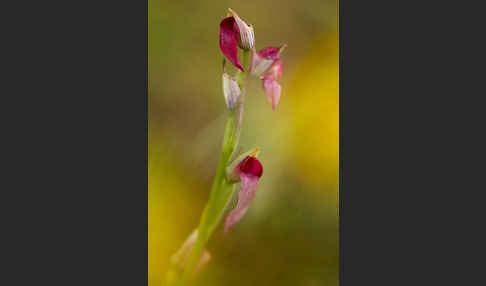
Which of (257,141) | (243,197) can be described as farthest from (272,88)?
(243,197)

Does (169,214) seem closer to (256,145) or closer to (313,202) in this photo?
(256,145)

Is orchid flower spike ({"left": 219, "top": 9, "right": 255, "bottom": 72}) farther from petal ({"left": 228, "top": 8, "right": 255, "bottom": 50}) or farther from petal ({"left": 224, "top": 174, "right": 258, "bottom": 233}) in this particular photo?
petal ({"left": 224, "top": 174, "right": 258, "bottom": 233})

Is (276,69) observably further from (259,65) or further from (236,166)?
(236,166)

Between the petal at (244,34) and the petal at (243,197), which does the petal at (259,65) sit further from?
the petal at (243,197)

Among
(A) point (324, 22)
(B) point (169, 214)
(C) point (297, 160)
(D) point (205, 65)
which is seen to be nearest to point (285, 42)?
(A) point (324, 22)

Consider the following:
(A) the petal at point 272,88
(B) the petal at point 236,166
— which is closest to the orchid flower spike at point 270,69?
(A) the petal at point 272,88
